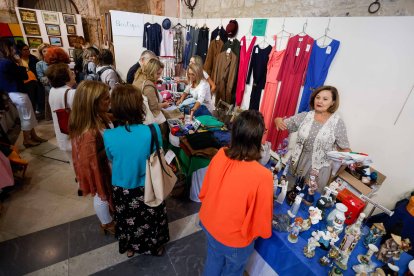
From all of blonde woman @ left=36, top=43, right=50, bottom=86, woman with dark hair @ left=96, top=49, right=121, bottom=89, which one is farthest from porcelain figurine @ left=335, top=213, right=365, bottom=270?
blonde woman @ left=36, top=43, right=50, bottom=86

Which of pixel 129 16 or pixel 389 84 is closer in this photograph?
pixel 389 84

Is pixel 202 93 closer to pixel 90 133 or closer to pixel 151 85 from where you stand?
pixel 151 85

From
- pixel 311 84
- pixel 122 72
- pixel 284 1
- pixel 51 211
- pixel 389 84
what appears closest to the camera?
pixel 389 84

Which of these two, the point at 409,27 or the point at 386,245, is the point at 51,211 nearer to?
the point at 386,245

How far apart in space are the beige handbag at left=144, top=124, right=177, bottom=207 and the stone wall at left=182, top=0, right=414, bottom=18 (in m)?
2.96

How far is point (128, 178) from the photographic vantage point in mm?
1704

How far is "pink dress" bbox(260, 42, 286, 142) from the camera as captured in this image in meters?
3.47

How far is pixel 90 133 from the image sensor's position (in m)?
1.71

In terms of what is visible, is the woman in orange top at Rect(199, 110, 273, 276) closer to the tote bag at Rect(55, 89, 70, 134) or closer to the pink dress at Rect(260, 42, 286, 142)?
the tote bag at Rect(55, 89, 70, 134)

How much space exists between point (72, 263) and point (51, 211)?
931 millimetres

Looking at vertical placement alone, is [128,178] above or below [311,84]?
below

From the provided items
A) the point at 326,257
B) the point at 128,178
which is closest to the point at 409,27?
the point at 326,257

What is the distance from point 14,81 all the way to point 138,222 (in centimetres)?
341

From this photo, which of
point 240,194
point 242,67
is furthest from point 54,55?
point 240,194
